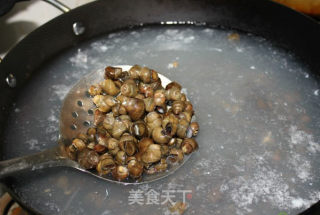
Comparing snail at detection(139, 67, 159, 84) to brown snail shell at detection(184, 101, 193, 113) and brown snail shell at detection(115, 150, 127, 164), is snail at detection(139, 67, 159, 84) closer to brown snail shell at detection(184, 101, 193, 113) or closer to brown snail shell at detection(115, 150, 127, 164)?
brown snail shell at detection(184, 101, 193, 113)

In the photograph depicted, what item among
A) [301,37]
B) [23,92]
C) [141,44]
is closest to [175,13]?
[141,44]

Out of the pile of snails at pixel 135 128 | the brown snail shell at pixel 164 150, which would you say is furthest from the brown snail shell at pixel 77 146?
the brown snail shell at pixel 164 150

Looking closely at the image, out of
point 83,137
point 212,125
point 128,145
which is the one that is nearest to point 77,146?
point 83,137

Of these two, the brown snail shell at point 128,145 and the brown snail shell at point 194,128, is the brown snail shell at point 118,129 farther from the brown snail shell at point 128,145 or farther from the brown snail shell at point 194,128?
the brown snail shell at point 194,128

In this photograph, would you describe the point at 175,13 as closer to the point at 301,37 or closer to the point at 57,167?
the point at 301,37

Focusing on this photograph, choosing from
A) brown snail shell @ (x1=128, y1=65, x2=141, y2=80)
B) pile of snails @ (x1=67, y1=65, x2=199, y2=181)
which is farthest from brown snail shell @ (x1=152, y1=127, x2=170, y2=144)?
brown snail shell @ (x1=128, y1=65, x2=141, y2=80)

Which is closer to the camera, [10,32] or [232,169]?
[232,169]
